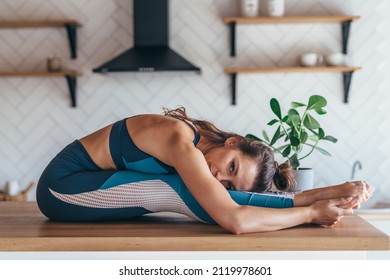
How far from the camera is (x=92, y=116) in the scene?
4.13m

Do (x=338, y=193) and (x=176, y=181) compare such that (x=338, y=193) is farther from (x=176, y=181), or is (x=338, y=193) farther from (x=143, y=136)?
(x=143, y=136)

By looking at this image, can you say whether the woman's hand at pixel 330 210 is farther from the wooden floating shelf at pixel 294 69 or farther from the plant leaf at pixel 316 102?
the wooden floating shelf at pixel 294 69

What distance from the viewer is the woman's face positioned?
1.82 metres

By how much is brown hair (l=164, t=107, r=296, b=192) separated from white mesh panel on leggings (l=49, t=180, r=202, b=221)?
251mm

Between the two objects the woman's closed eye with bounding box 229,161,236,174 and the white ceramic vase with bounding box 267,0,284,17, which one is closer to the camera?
the woman's closed eye with bounding box 229,161,236,174

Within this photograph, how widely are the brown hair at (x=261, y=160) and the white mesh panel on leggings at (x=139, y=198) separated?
251 millimetres

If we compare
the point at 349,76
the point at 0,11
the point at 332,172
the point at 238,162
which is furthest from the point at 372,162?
the point at 0,11

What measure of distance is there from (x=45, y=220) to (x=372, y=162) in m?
2.73

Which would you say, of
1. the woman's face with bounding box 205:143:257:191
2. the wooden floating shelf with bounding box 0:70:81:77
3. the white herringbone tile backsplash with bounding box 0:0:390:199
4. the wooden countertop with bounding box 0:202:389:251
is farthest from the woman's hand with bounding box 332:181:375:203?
the wooden floating shelf with bounding box 0:70:81:77

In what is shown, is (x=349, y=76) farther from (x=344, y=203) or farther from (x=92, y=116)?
A: (x=344, y=203)

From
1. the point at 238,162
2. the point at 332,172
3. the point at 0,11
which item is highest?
the point at 0,11

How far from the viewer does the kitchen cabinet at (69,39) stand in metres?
3.97

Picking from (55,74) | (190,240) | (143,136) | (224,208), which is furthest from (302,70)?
(190,240)

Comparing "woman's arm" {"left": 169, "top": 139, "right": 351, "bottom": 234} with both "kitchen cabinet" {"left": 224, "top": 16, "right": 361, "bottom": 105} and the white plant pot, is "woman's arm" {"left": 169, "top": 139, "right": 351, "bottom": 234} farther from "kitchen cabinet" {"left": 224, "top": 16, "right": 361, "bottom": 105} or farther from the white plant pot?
"kitchen cabinet" {"left": 224, "top": 16, "right": 361, "bottom": 105}
